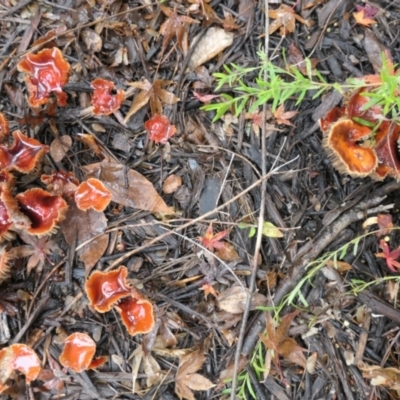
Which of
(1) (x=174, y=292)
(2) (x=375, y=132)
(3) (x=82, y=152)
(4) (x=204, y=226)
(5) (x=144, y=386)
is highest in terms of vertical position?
(2) (x=375, y=132)

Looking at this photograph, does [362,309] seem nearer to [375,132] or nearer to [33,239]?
[375,132]

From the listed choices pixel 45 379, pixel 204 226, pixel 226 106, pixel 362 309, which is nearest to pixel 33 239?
pixel 45 379

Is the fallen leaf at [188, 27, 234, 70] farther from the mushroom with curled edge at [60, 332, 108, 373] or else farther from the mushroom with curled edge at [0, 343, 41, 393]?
the mushroom with curled edge at [0, 343, 41, 393]

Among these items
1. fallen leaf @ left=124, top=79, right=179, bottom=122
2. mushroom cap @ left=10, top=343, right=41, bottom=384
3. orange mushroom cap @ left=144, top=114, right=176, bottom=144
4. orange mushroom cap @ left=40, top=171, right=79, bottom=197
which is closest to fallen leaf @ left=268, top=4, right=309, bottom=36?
fallen leaf @ left=124, top=79, right=179, bottom=122

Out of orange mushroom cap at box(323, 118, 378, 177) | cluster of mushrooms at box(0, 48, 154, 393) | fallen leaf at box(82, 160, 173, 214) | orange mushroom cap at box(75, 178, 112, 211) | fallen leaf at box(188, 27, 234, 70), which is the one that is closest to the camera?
orange mushroom cap at box(323, 118, 378, 177)

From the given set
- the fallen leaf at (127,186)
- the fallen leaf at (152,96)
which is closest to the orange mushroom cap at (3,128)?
the fallen leaf at (127,186)
